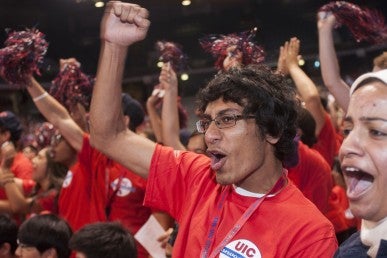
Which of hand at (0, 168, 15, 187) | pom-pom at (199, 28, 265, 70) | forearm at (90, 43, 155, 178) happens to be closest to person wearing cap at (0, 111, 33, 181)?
hand at (0, 168, 15, 187)

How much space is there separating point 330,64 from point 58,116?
1629mm

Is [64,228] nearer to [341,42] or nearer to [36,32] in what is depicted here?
[36,32]

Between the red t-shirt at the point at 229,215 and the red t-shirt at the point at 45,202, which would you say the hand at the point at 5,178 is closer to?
the red t-shirt at the point at 45,202

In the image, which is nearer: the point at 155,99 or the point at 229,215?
the point at 229,215

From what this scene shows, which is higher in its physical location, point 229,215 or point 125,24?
point 125,24

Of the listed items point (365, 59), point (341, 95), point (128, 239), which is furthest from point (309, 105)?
point (365, 59)

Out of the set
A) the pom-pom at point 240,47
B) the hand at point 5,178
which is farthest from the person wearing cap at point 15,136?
the pom-pom at point 240,47

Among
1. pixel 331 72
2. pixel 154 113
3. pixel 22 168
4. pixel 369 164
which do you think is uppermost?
pixel 369 164

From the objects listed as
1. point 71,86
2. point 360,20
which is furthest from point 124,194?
point 360,20

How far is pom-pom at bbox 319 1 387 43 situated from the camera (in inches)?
137

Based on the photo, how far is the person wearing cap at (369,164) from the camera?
1.40 meters

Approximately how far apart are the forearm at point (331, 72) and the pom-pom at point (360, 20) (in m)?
0.16

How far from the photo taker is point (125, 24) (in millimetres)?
2203

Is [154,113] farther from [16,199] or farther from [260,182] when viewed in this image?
[260,182]
